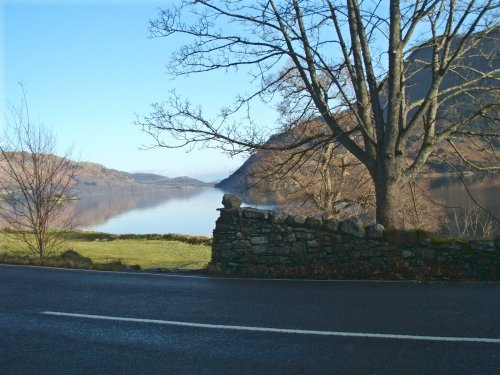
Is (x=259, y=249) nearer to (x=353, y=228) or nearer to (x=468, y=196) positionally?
(x=353, y=228)

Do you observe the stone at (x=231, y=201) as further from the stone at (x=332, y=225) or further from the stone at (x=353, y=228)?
the stone at (x=353, y=228)

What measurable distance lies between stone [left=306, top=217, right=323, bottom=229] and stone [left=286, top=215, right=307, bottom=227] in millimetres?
100

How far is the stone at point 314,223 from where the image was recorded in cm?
1082

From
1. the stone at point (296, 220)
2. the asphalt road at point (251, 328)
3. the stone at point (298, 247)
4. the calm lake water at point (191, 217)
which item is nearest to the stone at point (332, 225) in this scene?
the stone at point (296, 220)

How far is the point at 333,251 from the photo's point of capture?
1058cm

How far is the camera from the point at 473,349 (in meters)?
5.04

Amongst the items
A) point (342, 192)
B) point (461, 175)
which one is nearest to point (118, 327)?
point (461, 175)

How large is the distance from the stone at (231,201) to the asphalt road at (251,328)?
3.03 meters

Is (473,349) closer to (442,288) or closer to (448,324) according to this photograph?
(448,324)

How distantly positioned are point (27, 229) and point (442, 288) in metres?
15.6

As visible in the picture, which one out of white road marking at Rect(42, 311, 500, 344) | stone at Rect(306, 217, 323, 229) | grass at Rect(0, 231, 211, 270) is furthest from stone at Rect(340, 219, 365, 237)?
grass at Rect(0, 231, 211, 270)

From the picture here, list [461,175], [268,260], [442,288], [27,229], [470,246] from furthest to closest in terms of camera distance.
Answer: [27,229] < [461,175] < [268,260] < [470,246] < [442,288]

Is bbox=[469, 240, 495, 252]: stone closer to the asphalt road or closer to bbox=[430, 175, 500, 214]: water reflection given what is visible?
the asphalt road

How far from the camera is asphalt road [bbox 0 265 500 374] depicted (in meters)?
4.81
